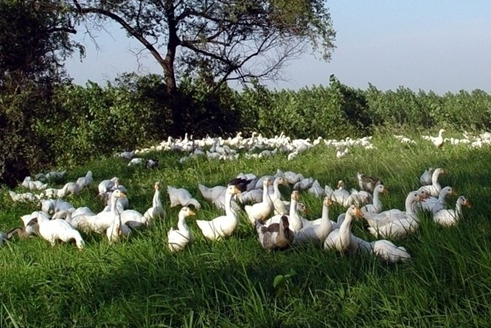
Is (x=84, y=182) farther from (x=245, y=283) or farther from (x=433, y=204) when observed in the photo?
(x=245, y=283)

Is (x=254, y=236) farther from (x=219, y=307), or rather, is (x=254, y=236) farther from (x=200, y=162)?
(x=200, y=162)

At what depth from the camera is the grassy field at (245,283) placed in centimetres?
384

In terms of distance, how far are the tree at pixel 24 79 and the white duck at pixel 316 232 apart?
506 inches

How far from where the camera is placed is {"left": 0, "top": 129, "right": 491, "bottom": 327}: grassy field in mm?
3840

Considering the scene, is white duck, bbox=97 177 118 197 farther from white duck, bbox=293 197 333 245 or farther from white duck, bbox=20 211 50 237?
white duck, bbox=293 197 333 245

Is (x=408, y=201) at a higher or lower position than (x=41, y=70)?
lower

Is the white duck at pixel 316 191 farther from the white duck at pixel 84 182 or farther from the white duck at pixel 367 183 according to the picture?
the white duck at pixel 84 182

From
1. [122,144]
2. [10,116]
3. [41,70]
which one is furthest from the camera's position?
[122,144]

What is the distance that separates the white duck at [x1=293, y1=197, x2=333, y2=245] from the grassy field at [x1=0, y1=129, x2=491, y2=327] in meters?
0.17

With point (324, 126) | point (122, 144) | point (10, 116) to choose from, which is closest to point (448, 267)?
point (10, 116)

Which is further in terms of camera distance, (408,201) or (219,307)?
(408,201)

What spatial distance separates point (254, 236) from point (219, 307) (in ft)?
5.53

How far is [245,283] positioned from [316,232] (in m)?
Result: 0.95

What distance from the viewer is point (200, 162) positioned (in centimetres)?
1246
